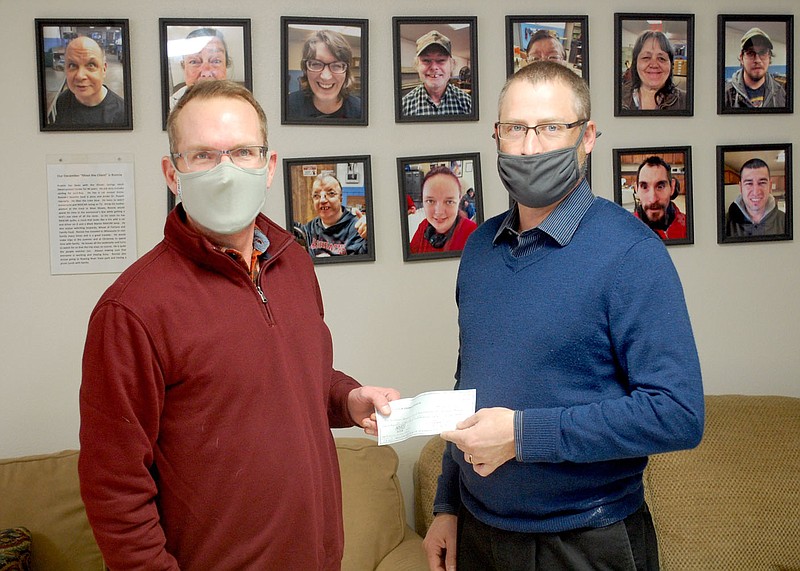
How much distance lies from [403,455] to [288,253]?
1580 millimetres

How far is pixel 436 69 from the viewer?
300 cm

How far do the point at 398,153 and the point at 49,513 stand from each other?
5.75 feet

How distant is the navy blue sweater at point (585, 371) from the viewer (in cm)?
148

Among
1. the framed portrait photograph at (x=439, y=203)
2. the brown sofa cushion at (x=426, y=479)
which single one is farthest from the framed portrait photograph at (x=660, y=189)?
the brown sofa cushion at (x=426, y=479)

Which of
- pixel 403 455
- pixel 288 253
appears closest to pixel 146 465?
pixel 288 253

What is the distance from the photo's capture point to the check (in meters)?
1.62

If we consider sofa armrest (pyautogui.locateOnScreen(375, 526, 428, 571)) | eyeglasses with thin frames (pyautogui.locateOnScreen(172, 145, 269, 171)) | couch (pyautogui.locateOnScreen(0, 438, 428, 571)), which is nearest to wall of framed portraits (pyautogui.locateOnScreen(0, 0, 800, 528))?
couch (pyautogui.locateOnScreen(0, 438, 428, 571))

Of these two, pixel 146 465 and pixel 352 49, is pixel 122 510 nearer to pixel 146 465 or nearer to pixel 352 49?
pixel 146 465

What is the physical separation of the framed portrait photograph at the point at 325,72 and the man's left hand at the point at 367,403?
146 centimetres

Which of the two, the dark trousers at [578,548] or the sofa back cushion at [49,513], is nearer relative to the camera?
the dark trousers at [578,548]

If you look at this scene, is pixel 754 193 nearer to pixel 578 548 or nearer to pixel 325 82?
pixel 325 82

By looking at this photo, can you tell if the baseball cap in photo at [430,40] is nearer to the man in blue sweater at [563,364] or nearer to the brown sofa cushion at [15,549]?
the man in blue sweater at [563,364]

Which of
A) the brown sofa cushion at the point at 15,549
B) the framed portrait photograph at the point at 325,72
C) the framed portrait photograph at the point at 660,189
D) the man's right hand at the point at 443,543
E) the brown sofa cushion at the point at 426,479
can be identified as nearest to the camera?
the man's right hand at the point at 443,543

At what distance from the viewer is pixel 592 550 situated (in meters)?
1.56
